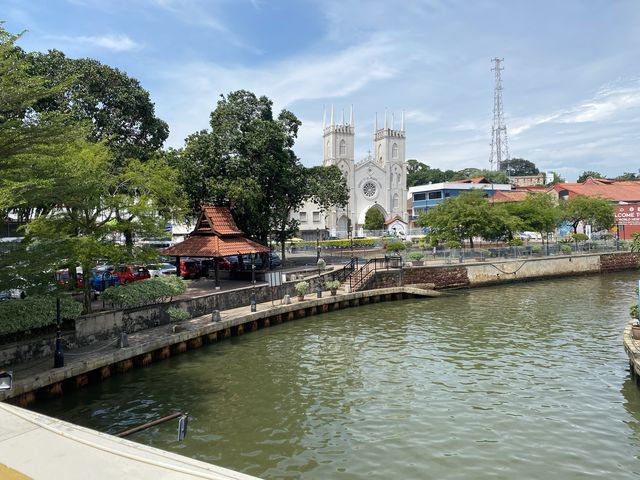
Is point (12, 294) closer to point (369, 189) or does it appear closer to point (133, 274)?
point (133, 274)

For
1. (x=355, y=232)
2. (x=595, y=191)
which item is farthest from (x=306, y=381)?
(x=355, y=232)

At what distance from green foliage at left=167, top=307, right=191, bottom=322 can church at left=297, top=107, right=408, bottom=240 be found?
238 ft

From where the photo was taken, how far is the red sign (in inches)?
2427

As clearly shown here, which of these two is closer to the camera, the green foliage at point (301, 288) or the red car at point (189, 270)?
the green foliage at point (301, 288)

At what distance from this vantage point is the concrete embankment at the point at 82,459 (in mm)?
7223

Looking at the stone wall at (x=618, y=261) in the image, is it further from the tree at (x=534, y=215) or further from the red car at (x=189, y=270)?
the red car at (x=189, y=270)

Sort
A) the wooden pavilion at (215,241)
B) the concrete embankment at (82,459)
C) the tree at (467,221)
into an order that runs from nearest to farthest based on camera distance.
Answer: the concrete embankment at (82,459), the wooden pavilion at (215,241), the tree at (467,221)

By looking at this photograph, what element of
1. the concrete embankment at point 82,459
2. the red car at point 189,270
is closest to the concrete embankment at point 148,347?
the concrete embankment at point 82,459

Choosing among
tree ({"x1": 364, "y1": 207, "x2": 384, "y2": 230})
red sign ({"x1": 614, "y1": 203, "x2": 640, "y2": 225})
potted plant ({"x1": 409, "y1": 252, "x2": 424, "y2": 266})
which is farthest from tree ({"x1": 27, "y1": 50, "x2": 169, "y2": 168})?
tree ({"x1": 364, "y1": 207, "x2": 384, "y2": 230})

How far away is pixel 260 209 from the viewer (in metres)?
36.1

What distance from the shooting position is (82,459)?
782 centimetres

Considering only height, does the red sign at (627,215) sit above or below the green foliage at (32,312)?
above

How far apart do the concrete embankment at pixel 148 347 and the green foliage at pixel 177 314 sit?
0.34 metres

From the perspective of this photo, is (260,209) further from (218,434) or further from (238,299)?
(218,434)
